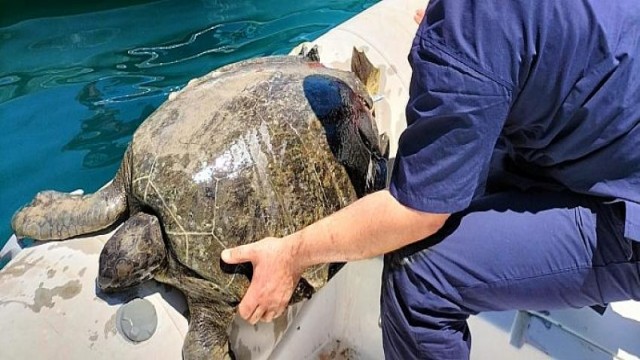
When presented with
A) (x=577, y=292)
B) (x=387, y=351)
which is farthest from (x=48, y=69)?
(x=577, y=292)

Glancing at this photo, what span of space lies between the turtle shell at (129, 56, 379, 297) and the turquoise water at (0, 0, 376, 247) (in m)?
1.36

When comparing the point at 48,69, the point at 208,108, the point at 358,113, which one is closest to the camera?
the point at 208,108

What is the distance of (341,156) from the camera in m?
2.16

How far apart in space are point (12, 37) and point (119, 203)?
2.80m

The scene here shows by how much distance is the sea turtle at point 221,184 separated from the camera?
186 cm

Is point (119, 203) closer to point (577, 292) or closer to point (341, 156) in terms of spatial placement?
point (341, 156)

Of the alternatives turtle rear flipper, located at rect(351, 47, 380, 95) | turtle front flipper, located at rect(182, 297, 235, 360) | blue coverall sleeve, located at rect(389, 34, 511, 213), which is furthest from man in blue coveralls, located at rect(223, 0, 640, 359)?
turtle rear flipper, located at rect(351, 47, 380, 95)

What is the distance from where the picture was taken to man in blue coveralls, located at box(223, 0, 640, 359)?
1110 mm

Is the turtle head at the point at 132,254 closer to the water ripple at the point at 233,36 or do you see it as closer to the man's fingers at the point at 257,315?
the man's fingers at the point at 257,315

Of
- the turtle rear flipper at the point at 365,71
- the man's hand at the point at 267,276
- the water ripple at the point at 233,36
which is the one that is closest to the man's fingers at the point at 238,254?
the man's hand at the point at 267,276

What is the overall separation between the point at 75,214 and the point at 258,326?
0.68 m

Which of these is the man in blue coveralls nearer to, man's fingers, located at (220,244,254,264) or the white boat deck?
man's fingers, located at (220,244,254,264)

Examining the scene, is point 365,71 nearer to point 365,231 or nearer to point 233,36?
point 365,231

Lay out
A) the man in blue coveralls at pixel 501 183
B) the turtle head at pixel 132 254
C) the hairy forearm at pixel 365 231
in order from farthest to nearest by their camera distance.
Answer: the turtle head at pixel 132 254, the hairy forearm at pixel 365 231, the man in blue coveralls at pixel 501 183
